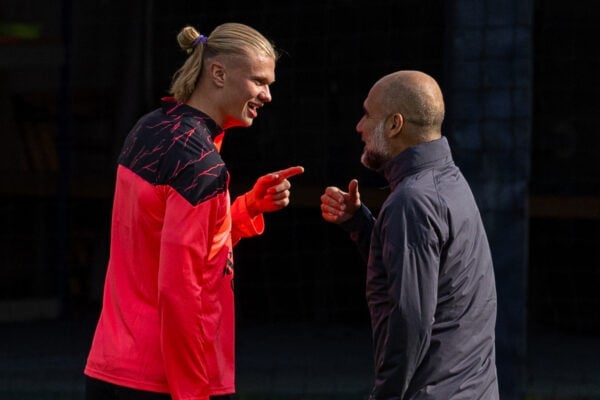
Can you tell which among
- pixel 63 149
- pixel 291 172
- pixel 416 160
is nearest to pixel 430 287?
pixel 416 160

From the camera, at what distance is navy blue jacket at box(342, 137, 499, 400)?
11.2ft

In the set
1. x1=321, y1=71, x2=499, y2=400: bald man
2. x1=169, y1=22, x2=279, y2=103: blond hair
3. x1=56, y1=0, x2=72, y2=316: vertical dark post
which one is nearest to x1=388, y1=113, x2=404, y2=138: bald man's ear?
x1=321, y1=71, x2=499, y2=400: bald man

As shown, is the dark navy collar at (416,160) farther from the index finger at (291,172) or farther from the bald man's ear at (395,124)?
the index finger at (291,172)

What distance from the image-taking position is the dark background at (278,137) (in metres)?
10.4

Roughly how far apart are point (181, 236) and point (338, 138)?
775cm

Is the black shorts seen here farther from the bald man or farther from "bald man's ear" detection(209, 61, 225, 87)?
"bald man's ear" detection(209, 61, 225, 87)

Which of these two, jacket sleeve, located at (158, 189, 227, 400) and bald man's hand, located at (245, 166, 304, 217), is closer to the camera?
jacket sleeve, located at (158, 189, 227, 400)

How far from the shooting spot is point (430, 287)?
11.3ft

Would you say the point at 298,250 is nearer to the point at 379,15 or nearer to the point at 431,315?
the point at 379,15

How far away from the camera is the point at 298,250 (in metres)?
10.9

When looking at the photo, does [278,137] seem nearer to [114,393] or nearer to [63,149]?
[63,149]

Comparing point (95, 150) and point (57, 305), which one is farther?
point (95, 150)

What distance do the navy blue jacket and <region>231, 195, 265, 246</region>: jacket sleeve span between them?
68cm

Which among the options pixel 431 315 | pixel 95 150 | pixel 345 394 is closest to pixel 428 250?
pixel 431 315
